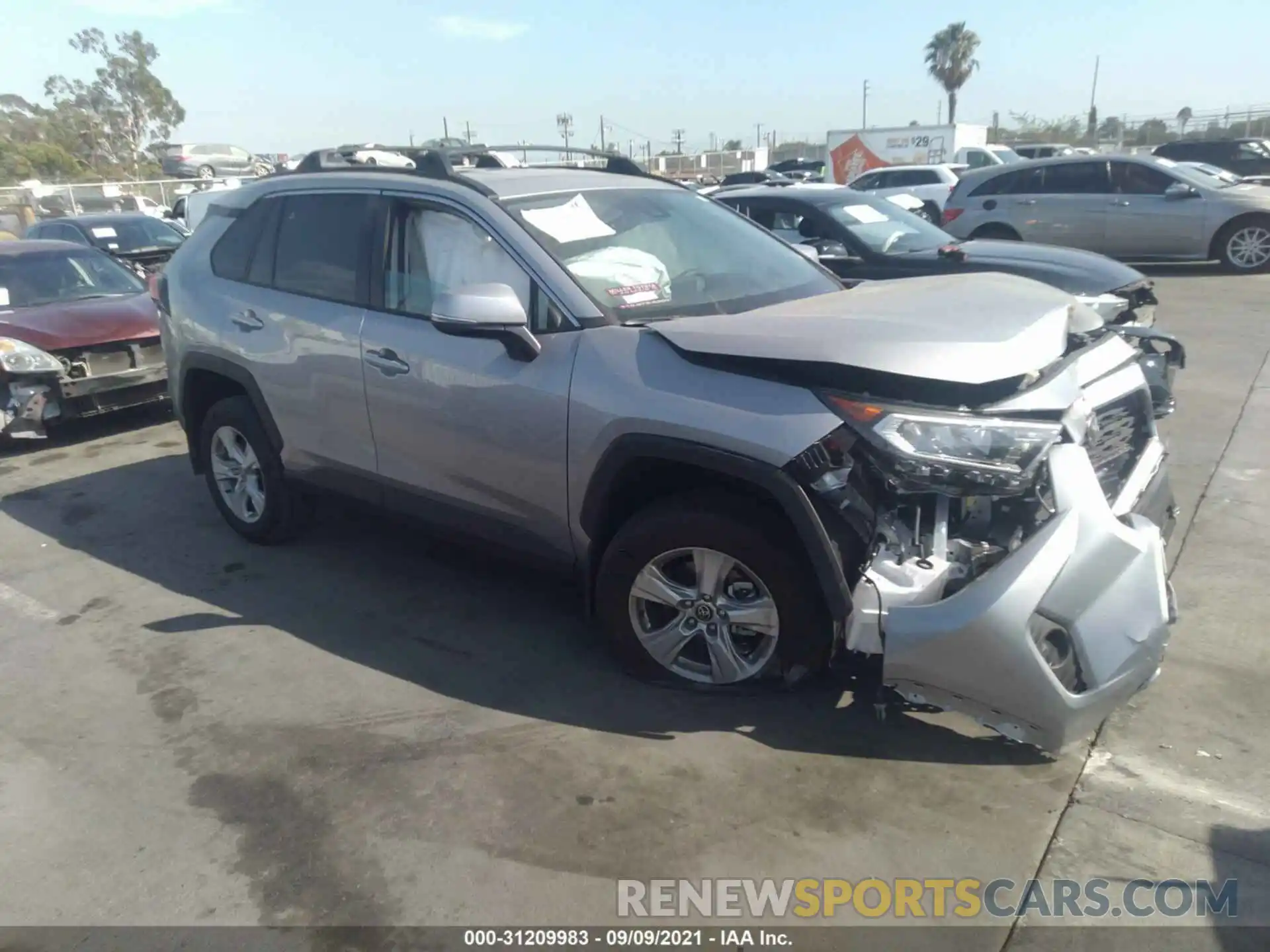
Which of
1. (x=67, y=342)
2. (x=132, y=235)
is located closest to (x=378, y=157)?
(x=67, y=342)

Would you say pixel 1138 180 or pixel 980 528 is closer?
pixel 980 528

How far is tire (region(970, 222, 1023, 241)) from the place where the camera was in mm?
13867

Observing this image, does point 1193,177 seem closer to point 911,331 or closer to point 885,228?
point 885,228

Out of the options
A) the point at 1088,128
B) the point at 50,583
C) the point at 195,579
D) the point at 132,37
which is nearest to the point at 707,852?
the point at 195,579

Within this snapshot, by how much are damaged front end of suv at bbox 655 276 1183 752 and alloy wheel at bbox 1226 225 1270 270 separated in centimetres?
1226

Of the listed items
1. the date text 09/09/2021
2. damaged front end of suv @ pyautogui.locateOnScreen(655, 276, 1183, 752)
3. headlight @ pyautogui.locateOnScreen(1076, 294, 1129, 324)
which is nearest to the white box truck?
headlight @ pyautogui.locateOnScreen(1076, 294, 1129, 324)

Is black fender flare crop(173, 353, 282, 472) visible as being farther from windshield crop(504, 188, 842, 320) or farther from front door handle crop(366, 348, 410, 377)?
windshield crop(504, 188, 842, 320)

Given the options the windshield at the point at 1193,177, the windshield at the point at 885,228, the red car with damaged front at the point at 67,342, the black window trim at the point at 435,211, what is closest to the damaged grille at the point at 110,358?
the red car with damaged front at the point at 67,342

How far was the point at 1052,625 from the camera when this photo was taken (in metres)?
2.75

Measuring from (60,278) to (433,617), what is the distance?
5787 millimetres

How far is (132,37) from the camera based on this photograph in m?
66.8

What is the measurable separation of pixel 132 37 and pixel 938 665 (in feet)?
257

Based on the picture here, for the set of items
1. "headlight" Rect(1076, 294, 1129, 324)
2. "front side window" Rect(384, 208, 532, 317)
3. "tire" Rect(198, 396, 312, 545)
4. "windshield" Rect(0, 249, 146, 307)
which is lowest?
"tire" Rect(198, 396, 312, 545)

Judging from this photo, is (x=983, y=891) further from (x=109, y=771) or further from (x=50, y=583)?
(x=50, y=583)
